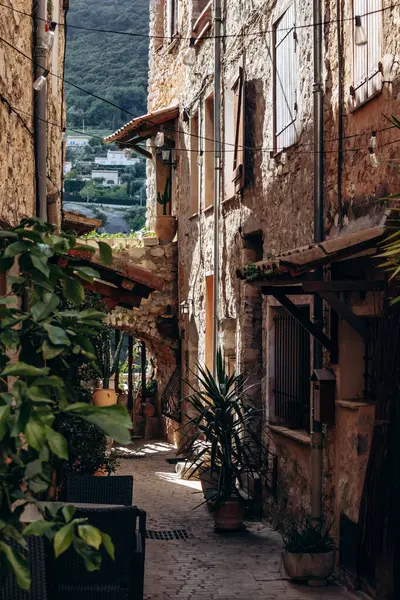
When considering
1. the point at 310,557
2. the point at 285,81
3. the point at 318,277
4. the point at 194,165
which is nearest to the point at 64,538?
the point at 310,557

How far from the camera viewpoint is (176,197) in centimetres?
1795

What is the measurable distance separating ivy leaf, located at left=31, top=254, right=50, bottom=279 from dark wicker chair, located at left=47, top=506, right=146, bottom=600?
9.84 ft

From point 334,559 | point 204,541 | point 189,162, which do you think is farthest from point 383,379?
point 189,162

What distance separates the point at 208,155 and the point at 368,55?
7918 mm

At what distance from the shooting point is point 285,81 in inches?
383

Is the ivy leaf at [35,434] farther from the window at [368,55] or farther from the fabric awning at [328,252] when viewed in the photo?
the window at [368,55]

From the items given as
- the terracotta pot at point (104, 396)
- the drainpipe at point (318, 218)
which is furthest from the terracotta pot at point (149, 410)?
the drainpipe at point (318, 218)

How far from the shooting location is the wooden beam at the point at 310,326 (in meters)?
7.64

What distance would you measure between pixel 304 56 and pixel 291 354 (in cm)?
297

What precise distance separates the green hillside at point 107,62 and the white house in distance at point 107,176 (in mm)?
2866

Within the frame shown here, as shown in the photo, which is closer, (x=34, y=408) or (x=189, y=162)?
(x=34, y=408)

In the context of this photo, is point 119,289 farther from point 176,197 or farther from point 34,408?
point 176,197

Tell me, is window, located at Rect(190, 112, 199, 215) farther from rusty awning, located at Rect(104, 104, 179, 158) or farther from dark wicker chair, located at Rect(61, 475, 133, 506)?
dark wicker chair, located at Rect(61, 475, 133, 506)

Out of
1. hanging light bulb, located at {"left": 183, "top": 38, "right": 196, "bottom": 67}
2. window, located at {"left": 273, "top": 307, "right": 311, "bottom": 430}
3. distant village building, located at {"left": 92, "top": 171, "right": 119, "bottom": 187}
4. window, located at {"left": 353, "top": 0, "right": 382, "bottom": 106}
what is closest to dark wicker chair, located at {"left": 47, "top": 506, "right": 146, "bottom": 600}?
window, located at {"left": 353, "top": 0, "right": 382, "bottom": 106}
